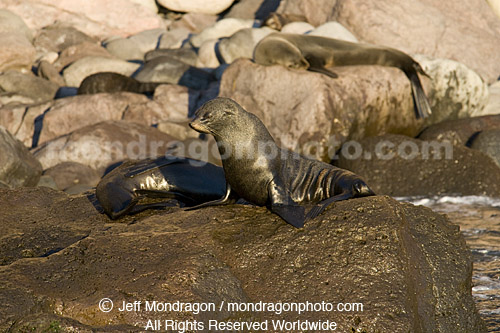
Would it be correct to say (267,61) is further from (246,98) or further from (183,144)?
(183,144)

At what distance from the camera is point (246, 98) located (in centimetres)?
1067

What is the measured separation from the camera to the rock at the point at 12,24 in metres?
18.2

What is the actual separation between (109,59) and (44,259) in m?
13.5

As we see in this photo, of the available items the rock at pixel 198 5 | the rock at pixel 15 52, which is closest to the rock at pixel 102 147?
the rock at pixel 15 52

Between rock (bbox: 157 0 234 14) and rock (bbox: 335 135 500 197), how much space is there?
1244 centimetres

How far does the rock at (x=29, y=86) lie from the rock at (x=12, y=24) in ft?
10.7

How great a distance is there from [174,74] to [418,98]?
5.93 metres

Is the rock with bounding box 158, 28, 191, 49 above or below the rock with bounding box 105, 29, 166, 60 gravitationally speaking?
above

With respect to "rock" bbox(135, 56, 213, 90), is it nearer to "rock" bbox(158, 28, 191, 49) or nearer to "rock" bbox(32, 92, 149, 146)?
"rock" bbox(32, 92, 149, 146)

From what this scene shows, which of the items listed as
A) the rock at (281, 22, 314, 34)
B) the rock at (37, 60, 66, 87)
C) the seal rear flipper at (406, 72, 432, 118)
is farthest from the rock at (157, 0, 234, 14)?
the seal rear flipper at (406, 72, 432, 118)

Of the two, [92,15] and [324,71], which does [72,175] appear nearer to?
[324,71]

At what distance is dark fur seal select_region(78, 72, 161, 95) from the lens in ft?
44.4

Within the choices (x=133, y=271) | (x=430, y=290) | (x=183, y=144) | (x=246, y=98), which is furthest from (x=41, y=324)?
(x=246, y=98)

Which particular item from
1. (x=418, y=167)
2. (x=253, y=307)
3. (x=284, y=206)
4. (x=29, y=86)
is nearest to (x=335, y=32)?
(x=418, y=167)
